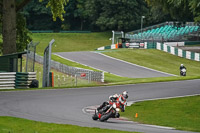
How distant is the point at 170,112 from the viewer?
826 inches

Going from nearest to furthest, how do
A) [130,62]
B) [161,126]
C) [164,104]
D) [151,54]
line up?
[161,126]
[164,104]
[130,62]
[151,54]

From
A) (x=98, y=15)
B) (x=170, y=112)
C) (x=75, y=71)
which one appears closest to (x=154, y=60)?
(x=75, y=71)

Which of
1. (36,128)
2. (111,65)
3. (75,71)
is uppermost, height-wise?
(36,128)

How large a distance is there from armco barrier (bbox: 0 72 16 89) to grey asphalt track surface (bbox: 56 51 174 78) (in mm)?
19793

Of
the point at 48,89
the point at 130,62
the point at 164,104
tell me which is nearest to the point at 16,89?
the point at 48,89

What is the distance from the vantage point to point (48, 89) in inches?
1118

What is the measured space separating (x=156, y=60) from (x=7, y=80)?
112ft

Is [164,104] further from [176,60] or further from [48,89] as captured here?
[176,60]

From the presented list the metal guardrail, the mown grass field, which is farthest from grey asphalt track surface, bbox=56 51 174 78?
the metal guardrail

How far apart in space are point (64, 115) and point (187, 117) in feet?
16.6

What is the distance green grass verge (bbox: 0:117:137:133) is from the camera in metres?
13.8

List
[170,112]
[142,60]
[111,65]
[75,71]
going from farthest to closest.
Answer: [142,60]
[111,65]
[75,71]
[170,112]

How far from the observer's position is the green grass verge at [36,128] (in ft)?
45.3

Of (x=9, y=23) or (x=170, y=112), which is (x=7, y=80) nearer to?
(x=9, y=23)
